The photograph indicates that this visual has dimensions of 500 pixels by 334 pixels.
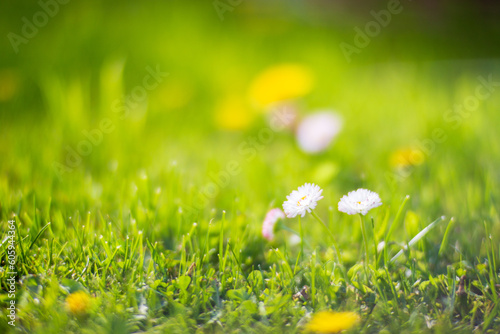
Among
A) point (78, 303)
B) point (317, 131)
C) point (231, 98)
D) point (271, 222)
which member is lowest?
point (78, 303)

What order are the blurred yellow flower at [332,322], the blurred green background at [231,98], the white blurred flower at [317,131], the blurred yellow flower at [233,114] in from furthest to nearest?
the blurred yellow flower at [233,114], the white blurred flower at [317,131], the blurred green background at [231,98], the blurred yellow flower at [332,322]

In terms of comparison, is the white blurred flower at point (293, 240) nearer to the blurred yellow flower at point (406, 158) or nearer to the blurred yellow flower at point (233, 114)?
the blurred yellow flower at point (406, 158)

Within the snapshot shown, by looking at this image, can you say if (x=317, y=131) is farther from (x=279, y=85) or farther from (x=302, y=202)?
(x=302, y=202)

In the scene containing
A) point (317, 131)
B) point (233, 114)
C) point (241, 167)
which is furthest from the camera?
point (233, 114)

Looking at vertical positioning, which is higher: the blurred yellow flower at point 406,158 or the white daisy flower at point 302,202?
the blurred yellow flower at point 406,158

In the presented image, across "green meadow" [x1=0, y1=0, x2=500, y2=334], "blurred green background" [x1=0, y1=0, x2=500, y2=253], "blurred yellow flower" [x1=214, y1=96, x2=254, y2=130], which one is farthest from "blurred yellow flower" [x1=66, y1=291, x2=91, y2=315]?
"blurred yellow flower" [x1=214, y1=96, x2=254, y2=130]

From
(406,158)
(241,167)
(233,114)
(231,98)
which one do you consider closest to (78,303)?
(241,167)

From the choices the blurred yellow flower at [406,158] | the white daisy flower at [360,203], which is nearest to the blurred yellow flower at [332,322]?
the white daisy flower at [360,203]

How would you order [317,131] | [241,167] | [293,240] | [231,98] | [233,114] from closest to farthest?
[293,240] < [241,167] < [317,131] < [233,114] < [231,98]
